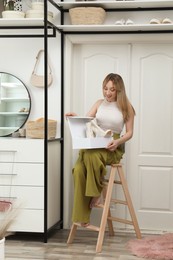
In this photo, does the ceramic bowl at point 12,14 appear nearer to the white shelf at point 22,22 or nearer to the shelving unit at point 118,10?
the white shelf at point 22,22

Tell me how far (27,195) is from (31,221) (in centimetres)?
24

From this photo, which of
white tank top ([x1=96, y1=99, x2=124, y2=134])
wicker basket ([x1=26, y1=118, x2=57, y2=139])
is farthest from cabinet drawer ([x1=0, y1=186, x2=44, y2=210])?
white tank top ([x1=96, y1=99, x2=124, y2=134])

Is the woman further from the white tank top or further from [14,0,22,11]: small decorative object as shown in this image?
[14,0,22,11]: small decorative object

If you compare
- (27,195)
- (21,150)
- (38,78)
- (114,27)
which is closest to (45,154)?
(21,150)

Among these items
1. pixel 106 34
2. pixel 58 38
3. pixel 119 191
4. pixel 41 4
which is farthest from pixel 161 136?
pixel 41 4

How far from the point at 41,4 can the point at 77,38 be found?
50 centimetres

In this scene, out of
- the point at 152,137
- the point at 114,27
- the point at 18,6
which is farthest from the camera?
the point at 152,137

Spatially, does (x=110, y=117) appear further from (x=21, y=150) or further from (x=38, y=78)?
(x=38, y=78)

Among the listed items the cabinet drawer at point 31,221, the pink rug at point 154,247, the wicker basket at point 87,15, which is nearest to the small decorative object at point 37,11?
the wicker basket at point 87,15

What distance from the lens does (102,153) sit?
153 inches

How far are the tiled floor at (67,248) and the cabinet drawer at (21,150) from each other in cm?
74

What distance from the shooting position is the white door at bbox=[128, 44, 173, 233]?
14.9 feet

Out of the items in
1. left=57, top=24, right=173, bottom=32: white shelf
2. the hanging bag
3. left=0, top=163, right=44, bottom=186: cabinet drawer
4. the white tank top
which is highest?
left=57, top=24, right=173, bottom=32: white shelf

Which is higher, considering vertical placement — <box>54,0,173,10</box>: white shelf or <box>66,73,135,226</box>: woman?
<box>54,0,173,10</box>: white shelf
